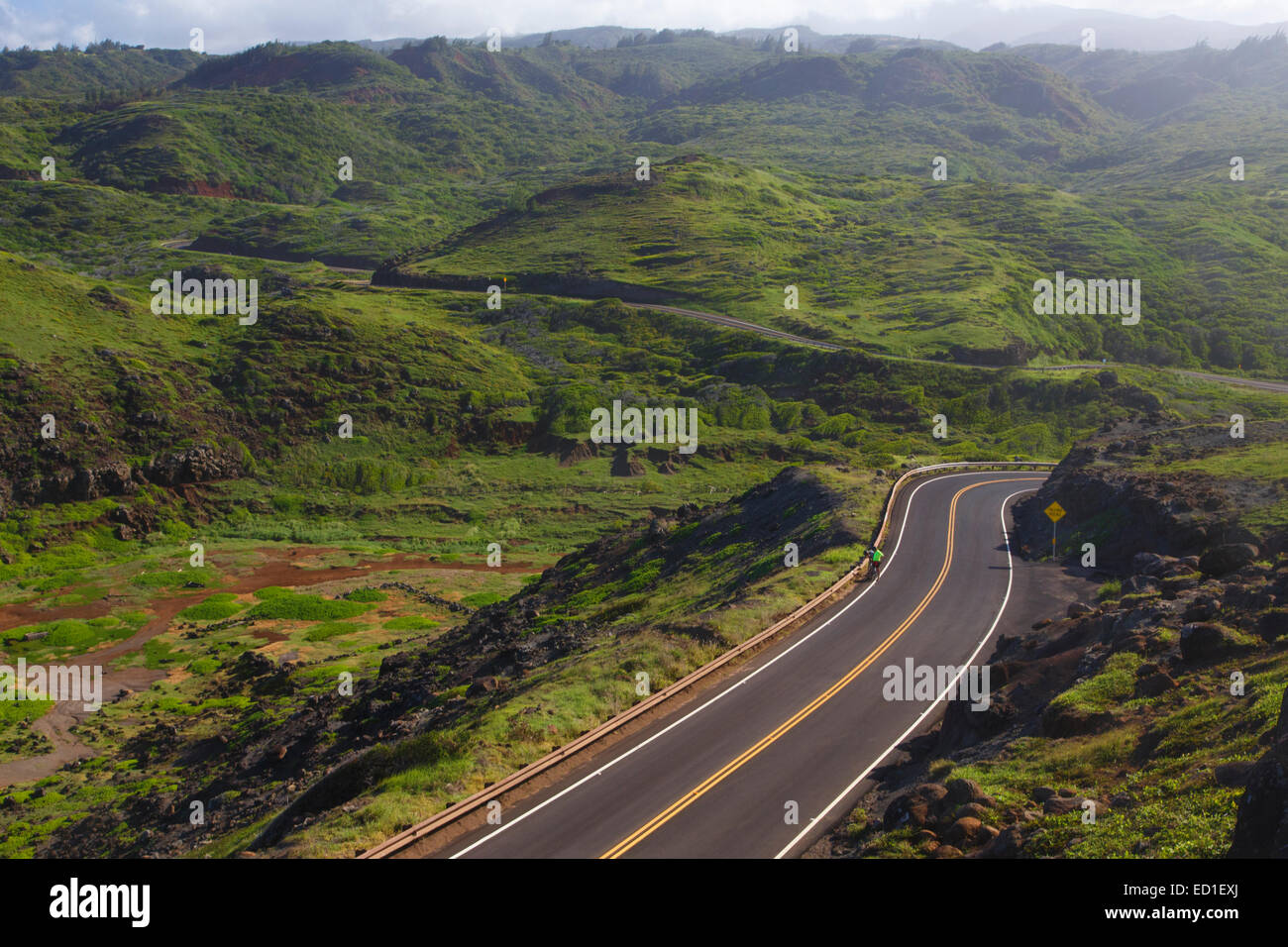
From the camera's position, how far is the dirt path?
39.7 meters

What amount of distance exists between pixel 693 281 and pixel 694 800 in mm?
129380


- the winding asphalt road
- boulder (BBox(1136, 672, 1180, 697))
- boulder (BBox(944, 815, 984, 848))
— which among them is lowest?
the winding asphalt road

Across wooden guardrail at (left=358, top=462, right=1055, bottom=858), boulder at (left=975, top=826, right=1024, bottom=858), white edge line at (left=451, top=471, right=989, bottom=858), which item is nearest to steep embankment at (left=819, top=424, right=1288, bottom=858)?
boulder at (left=975, top=826, right=1024, bottom=858)

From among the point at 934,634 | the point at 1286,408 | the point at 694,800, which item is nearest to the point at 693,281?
the point at 1286,408

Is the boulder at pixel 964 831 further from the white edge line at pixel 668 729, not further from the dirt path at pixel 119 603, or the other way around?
the dirt path at pixel 119 603

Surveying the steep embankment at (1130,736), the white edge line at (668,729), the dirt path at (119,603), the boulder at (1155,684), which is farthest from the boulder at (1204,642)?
the dirt path at (119,603)

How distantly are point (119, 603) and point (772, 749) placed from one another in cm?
5532

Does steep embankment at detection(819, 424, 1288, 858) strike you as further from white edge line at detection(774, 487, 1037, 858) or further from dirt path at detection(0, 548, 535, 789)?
dirt path at detection(0, 548, 535, 789)

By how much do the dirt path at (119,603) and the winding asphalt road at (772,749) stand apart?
1185 inches

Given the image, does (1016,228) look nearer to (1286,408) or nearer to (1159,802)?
(1286,408)

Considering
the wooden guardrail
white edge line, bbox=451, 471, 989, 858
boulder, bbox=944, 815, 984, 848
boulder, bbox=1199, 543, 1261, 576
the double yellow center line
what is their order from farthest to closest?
1. boulder, bbox=1199, 543, 1261, 576
2. white edge line, bbox=451, 471, 989, 858
3. the double yellow center line
4. the wooden guardrail
5. boulder, bbox=944, 815, 984, 848

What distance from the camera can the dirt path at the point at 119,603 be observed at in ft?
130

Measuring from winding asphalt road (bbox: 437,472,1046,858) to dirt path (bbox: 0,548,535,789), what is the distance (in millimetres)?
30101

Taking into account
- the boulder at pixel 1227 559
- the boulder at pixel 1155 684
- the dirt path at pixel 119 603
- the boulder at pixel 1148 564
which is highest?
the boulder at pixel 1227 559
